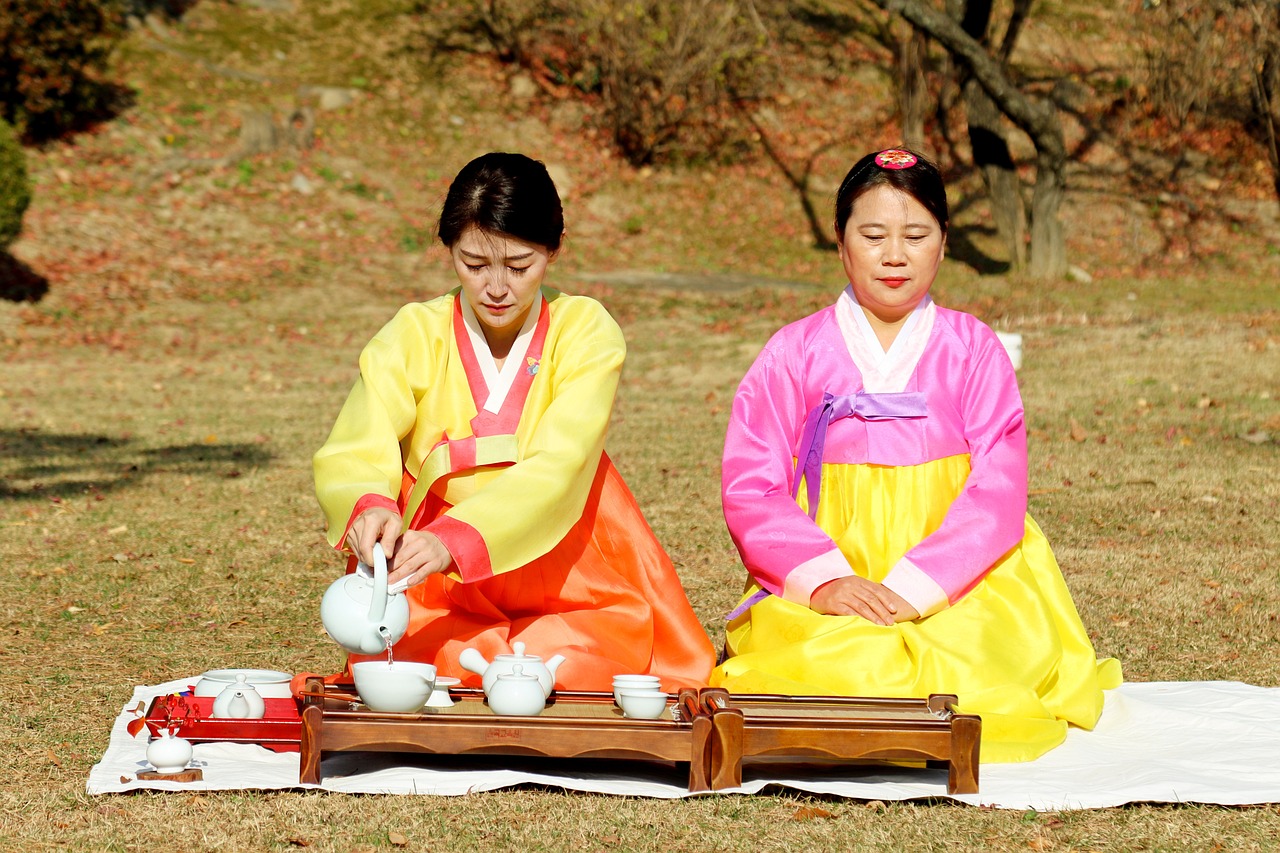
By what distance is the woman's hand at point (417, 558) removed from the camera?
132 inches

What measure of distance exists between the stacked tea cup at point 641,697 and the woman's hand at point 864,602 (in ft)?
1.99

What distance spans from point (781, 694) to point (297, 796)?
49.4 inches

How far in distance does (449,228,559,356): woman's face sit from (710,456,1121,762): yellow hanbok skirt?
3.39 feet

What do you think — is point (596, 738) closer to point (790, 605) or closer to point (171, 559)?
point (790, 605)

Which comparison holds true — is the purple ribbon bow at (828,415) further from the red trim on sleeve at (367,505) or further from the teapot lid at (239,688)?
the teapot lid at (239,688)

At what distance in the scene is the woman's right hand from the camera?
3314 millimetres

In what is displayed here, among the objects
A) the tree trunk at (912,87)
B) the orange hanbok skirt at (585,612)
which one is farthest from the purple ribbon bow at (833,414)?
the tree trunk at (912,87)

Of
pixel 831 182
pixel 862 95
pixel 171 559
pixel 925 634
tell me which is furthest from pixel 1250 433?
pixel 862 95

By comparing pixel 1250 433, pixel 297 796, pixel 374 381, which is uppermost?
pixel 374 381

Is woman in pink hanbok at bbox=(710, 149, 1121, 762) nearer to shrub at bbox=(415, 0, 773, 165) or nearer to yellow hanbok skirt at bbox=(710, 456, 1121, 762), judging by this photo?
yellow hanbok skirt at bbox=(710, 456, 1121, 762)

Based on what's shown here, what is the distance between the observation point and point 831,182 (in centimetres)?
1995

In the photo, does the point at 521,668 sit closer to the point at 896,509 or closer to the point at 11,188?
the point at 896,509

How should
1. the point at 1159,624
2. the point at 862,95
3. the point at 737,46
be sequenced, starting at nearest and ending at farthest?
the point at 1159,624, the point at 737,46, the point at 862,95

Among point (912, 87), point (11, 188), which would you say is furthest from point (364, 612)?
point (912, 87)
